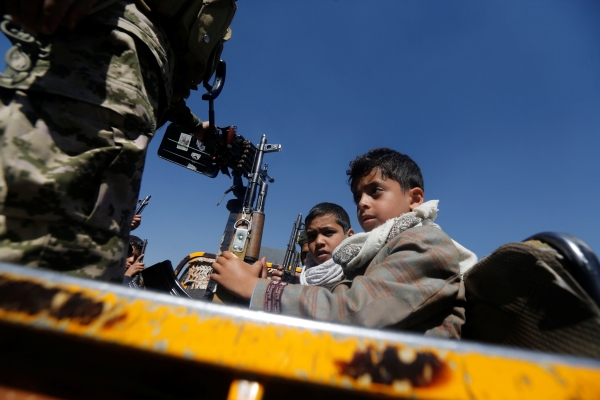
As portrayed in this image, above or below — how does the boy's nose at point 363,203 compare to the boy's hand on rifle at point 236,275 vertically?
above

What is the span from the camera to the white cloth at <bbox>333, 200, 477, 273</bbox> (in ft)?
4.26

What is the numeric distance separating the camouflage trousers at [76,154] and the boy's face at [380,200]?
45.7 inches

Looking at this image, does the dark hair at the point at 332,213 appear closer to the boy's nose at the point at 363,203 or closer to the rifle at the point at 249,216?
the rifle at the point at 249,216

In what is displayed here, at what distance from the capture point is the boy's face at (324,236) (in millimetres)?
2691

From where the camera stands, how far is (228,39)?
6.01ft

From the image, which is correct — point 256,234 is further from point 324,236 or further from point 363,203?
point 363,203

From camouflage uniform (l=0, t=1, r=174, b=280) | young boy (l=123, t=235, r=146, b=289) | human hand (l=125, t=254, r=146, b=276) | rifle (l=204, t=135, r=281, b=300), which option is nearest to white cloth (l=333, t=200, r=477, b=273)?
rifle (l=204, t=135, r=281, b=300)

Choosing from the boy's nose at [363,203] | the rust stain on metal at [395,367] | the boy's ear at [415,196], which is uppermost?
the boy's ear at [415,196]

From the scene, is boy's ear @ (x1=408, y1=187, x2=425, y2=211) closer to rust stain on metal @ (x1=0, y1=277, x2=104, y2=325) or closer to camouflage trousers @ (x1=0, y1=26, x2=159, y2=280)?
camouflage trousers @ (x1=0, y1=26, x2=159, y2=280)

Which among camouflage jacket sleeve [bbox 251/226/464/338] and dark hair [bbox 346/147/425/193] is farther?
dark hair [bbox 346/147/425/193]

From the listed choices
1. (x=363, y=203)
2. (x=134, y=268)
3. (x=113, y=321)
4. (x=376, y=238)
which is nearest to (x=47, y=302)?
(x=113, y=321)

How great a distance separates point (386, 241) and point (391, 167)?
0.64 metres

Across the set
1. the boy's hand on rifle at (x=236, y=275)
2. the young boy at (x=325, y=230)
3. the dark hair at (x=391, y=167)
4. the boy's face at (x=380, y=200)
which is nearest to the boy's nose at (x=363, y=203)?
the boy's face at (x=380, y=200)

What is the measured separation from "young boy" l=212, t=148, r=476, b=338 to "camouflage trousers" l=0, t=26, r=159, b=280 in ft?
1.66
